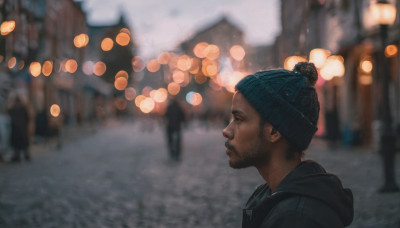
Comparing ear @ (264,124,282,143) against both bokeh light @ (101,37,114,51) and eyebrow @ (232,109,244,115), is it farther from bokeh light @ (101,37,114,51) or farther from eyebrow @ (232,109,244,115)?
bokeh light @ (101,37,114,51)

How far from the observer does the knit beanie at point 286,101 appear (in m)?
1.66

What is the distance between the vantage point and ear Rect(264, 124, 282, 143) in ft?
5.56

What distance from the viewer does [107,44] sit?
80938 mm

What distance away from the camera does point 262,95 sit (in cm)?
168

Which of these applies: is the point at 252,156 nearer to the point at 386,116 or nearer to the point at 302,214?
the point at 302,214

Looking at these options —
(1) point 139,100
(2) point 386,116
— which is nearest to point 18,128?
(2) point 386,116

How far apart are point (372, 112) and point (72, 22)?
94.3 feet

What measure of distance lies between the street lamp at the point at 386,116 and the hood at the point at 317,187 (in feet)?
23.9

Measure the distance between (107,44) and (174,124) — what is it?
67.7 metres

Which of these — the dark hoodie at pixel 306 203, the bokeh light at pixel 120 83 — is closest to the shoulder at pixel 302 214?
the dark hoodie at pixel 306 203

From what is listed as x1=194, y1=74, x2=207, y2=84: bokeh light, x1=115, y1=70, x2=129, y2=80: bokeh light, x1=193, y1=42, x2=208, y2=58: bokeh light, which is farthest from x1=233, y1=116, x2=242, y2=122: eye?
x1=115, y1=70, x2=129, y2=80: bokeh light

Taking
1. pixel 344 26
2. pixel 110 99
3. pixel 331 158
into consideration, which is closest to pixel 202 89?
pixel 110 99

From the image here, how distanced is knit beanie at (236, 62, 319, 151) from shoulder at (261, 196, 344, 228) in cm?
25

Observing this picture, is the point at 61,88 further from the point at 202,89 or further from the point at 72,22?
the point at 202,89
